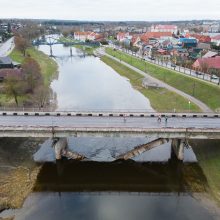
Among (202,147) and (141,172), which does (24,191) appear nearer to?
(141,172)

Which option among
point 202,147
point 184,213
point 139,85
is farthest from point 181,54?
point 184,213

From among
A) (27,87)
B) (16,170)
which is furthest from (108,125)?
(27,87)

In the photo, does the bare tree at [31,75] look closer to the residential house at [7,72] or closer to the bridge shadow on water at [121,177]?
the residential house at [7,72]

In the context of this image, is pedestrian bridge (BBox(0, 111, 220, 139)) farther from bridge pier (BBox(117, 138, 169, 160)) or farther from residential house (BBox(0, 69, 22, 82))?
residential house (BBox(0, 69, 22, 82))

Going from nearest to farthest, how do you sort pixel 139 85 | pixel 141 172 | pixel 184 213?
pixel 184 213
pixel 141 172
pixel 139 85

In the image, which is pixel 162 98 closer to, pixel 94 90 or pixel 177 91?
pixel 177 91

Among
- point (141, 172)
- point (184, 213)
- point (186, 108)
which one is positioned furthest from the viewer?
point (186, 108)
